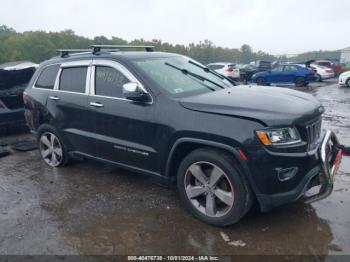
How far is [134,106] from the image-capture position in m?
4.00

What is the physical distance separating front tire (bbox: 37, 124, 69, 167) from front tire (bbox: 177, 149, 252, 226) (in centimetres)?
247

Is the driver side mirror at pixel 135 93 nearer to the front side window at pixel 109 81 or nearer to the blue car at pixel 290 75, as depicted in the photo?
the front side window at pixel 109 81

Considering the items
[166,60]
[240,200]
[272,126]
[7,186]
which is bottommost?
[7,186]

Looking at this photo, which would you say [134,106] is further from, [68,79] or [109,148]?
[68,79]

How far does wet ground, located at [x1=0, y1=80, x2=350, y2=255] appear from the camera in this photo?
3.26 metres

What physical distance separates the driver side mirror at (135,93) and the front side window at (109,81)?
0.35 metres

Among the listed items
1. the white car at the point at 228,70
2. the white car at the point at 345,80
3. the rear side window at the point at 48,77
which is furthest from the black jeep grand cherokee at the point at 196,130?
the white car at the point at 228,70

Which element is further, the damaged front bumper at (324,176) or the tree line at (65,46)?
the tree line at (65,46)

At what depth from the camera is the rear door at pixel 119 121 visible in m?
3.94

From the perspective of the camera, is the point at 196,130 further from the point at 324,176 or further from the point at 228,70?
the point at 228,70

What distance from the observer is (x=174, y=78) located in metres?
4.22

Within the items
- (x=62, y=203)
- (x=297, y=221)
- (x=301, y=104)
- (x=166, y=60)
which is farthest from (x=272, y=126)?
(x=62, y=203)

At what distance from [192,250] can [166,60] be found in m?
2.58

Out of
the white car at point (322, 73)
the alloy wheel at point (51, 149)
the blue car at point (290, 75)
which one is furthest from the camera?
the white car at point (322, 73)
